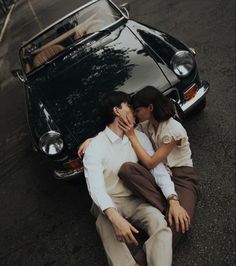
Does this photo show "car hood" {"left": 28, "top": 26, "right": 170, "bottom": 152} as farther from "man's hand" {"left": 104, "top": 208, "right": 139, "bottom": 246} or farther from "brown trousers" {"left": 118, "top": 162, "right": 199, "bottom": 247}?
"man's hand" {"left": 104, "top": 208, "right": 139, "bottom": 246}

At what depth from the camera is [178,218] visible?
2932 millimetres

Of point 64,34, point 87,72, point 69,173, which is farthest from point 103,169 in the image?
point 64,34

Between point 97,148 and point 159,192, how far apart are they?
59cm

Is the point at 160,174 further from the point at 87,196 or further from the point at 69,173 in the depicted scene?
the point at 87,196

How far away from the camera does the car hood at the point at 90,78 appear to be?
4012 millimetres

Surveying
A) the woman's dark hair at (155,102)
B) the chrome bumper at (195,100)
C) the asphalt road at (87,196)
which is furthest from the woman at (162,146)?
the chrome bumper at (195,100)

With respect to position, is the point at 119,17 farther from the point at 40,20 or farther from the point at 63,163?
the point at 40,20

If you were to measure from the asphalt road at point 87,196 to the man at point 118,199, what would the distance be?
683mm

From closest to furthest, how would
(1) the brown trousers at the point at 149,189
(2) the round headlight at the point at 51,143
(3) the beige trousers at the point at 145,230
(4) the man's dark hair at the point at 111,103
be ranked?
(3) the beige trousers at the point at 145,230 < (1) the brown trousers at the point at 149,189 < (4) the man's dark hair at the point at 111,103 < (2) the round headlight at the point at 51,143

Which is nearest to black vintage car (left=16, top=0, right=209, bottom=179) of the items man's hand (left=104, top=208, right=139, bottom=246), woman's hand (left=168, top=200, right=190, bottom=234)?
man's hand (left=104, top=208, right=139, bottom=246)

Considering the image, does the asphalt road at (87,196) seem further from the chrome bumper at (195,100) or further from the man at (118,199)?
the man at (118,199)

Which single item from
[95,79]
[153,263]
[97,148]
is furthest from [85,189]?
[153,263]

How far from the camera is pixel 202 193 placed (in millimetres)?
3967

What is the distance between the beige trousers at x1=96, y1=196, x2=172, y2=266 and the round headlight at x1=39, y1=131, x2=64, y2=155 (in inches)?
39.0
